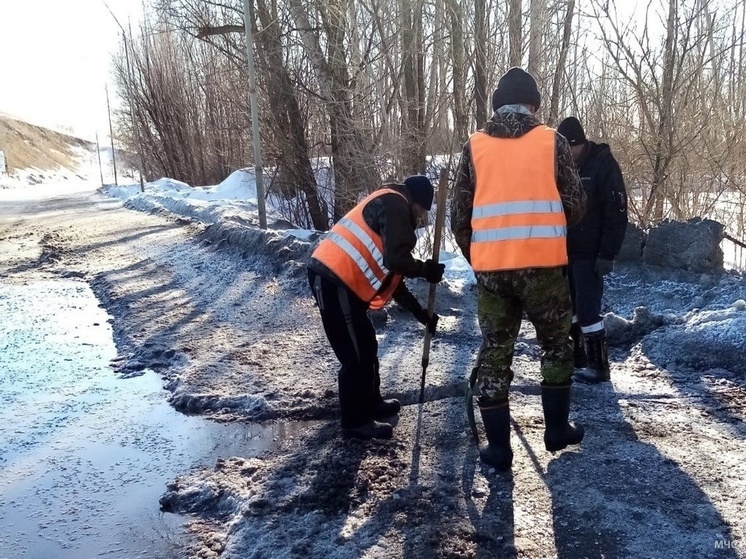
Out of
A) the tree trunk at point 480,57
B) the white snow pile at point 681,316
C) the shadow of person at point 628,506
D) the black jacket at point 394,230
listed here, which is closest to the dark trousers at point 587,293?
the white snow pile at point 681,316

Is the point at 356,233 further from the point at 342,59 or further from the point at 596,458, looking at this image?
the point at 342,59

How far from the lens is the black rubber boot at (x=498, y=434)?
3.10 metres

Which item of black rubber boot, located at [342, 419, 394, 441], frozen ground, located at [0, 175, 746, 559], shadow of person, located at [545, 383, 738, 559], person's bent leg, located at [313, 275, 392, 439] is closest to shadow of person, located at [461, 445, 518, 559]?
frozen ground, located at [0, 175, 746, 559]

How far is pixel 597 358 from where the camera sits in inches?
166

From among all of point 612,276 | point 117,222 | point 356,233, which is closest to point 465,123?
point 612,276

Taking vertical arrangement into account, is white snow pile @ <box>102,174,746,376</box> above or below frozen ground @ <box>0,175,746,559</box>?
above

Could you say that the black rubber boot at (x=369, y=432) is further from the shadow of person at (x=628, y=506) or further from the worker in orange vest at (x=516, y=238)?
the shadow of person at (x=628, y=506)

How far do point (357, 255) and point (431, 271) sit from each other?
0.44 meters

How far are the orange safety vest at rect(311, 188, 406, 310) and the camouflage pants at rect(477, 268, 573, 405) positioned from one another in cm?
65

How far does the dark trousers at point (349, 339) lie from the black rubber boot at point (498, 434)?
0.78m

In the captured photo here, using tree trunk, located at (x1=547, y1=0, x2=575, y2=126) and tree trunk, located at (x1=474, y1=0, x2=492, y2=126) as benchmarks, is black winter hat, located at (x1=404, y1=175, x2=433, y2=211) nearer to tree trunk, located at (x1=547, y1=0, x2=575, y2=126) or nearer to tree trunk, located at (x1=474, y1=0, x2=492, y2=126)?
tree trunk, located at (x1=474, y1=0, x2=492, y2=126)

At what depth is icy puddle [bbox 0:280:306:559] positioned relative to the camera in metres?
2.92

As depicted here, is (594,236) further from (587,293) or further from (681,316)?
(681,316)

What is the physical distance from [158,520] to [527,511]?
172 centimetres
